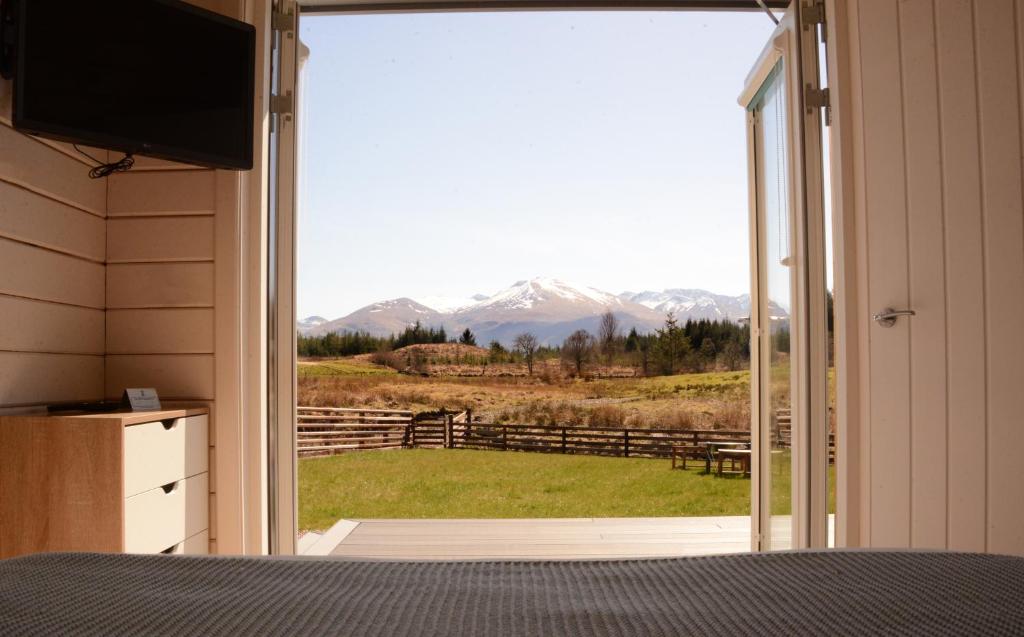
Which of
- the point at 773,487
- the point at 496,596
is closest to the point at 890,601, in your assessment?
the point at 496,596

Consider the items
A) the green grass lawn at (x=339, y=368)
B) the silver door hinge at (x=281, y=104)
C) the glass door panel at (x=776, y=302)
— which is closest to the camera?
the silver door hinge at (x=281, y=104)

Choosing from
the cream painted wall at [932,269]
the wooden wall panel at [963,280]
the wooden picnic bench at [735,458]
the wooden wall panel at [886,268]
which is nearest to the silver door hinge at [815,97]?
the cream painted wall at [932,269]

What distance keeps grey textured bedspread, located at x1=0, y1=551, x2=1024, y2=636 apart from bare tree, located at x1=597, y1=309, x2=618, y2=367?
754 cm

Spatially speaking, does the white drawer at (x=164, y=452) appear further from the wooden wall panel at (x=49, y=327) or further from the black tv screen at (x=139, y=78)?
the black tv screen at (x=139, y=78)

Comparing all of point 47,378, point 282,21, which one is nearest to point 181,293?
point 47,378

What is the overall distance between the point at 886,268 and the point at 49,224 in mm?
2235

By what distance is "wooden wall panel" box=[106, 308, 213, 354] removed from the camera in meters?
2.31

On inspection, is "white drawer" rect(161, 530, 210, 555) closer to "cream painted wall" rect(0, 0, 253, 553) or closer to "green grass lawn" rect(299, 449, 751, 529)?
"cream painted wall" rect(0, 0, 253, 553)

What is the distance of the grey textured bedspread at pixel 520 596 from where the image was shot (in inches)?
27.3

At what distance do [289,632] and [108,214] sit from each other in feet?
6.78

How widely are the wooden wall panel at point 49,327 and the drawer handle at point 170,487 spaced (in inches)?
19.3

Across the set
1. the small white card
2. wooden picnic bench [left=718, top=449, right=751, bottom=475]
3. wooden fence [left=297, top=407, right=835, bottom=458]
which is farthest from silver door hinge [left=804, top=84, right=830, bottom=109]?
wooden fence [left=297, top=407, right=835, bottom=458]

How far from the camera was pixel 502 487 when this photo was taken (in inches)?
353

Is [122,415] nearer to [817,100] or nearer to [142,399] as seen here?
[142,399]
